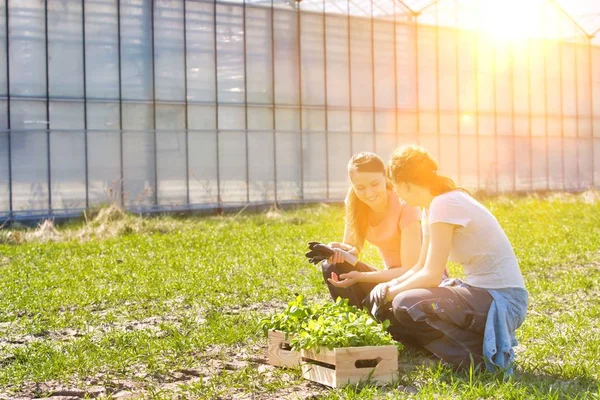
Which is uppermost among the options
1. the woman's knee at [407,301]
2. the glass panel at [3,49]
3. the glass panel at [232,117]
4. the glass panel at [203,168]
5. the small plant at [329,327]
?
the glass panel at [3,49]

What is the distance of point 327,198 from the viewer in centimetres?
2602

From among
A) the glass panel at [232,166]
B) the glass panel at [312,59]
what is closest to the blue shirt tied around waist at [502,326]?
the glass panel at [232,166]

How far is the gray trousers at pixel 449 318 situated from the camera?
18.2 ft

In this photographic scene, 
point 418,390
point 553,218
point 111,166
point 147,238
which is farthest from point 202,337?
point 111,166

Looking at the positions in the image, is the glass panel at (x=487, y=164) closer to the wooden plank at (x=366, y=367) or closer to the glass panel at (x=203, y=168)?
the glass panel at (x=203, y=168)

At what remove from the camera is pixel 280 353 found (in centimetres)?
589

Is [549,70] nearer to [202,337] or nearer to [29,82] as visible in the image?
[29,82]

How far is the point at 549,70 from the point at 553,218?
14.1m

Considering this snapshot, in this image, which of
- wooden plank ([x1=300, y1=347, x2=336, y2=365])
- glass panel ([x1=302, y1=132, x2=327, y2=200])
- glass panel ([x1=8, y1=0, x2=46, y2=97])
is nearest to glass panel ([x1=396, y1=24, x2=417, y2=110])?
glass panel ([x1=302, y1=132, x2=327, y2=200])

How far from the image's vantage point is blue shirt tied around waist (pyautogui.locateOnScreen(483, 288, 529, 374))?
17.8 feet

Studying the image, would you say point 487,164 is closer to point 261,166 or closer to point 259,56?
point 261,166

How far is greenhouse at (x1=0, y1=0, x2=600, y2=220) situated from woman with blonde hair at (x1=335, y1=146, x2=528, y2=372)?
17095 mm

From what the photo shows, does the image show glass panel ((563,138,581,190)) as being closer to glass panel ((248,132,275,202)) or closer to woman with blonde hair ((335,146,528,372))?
glass panel ((248,132,275,202))

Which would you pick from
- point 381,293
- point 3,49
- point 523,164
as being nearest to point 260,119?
point 3,49
